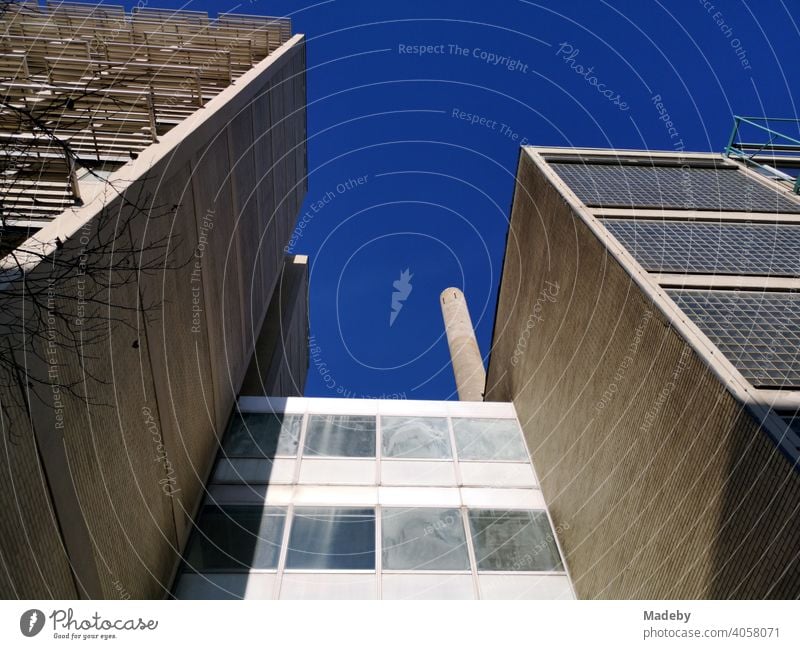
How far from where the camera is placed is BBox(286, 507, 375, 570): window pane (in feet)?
41.0

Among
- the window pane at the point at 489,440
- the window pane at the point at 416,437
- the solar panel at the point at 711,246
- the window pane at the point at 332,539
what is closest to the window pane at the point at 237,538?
the window pane at the point at 332,539

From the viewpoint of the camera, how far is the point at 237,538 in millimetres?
13102

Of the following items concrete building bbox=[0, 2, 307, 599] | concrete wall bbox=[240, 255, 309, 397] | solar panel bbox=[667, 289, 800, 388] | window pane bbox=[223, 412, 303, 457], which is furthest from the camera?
concrete wall bbox=[240, 255, 309, 397]

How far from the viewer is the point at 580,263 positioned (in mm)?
13672

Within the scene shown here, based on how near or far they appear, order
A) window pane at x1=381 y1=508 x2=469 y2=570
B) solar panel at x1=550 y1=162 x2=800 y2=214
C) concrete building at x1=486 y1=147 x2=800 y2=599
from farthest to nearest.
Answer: solar panel at x1=550 y1=162 x2=800 y2=214
window pane at x1=381 y1=508 x2=469 y2=570
concrete building at x1=486 y1=147 x2=800 y2=599

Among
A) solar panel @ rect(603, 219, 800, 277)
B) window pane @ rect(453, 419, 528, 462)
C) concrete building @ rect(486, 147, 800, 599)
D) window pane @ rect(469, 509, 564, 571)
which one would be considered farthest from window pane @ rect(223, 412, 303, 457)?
solar panel @ rect(603, 219, 800, 277)

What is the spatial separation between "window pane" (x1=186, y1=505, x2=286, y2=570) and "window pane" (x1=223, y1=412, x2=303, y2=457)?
7.11 feet

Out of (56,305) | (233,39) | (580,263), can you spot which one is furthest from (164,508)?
(233,39)

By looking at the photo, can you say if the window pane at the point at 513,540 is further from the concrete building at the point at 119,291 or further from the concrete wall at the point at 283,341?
the concrete wall at the point at 283,341

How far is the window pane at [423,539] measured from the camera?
1262 centimetres

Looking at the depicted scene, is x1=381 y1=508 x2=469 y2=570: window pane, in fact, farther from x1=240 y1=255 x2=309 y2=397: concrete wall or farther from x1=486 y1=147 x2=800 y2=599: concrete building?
x1=240 y1=255 x2=309 y2=397: concrete wall

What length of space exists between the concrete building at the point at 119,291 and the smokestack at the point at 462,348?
465 inches

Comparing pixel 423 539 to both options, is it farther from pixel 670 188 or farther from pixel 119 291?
pixel 670 188

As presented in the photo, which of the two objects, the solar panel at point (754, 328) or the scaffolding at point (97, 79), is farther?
the solar panel at point (754, 328)
